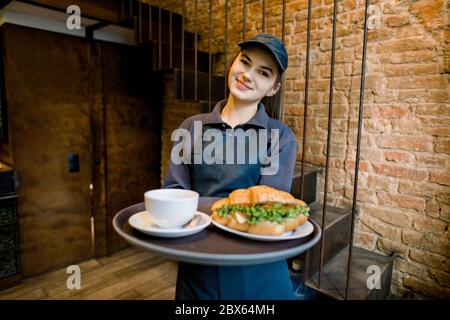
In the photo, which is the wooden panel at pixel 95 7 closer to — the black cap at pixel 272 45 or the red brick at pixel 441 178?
the black cap at pixel 272 45

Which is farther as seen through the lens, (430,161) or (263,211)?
(430,161)

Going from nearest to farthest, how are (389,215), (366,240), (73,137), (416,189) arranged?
(416,189) < (389,215) < (366,240) < (73,137)

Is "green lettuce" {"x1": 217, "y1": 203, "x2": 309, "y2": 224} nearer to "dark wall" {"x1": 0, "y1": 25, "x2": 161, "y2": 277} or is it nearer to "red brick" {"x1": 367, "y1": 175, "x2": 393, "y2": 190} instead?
"red brick" {"x1": 367, "y1": 175, "x2": 393, "y2": 190}

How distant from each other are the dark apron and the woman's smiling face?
239 mm

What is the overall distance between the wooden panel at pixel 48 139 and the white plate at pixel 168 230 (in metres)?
2.36

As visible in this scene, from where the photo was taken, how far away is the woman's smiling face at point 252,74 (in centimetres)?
98

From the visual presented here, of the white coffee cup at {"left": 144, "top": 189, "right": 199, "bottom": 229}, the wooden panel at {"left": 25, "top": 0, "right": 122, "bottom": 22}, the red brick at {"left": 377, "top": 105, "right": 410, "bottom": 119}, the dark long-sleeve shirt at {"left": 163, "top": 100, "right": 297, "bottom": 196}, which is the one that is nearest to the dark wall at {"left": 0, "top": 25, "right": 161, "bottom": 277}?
the wooden panel at {"left": 25, "top": 0, "right": 122, "bottom": 22}

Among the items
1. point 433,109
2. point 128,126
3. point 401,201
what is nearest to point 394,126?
point 433,109

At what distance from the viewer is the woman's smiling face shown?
981 millimetres

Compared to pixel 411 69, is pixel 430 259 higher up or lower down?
lower down

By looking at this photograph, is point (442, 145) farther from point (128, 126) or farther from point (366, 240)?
point (128, 126)

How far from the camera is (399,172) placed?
73.7 inches

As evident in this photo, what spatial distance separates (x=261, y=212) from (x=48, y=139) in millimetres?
2605
